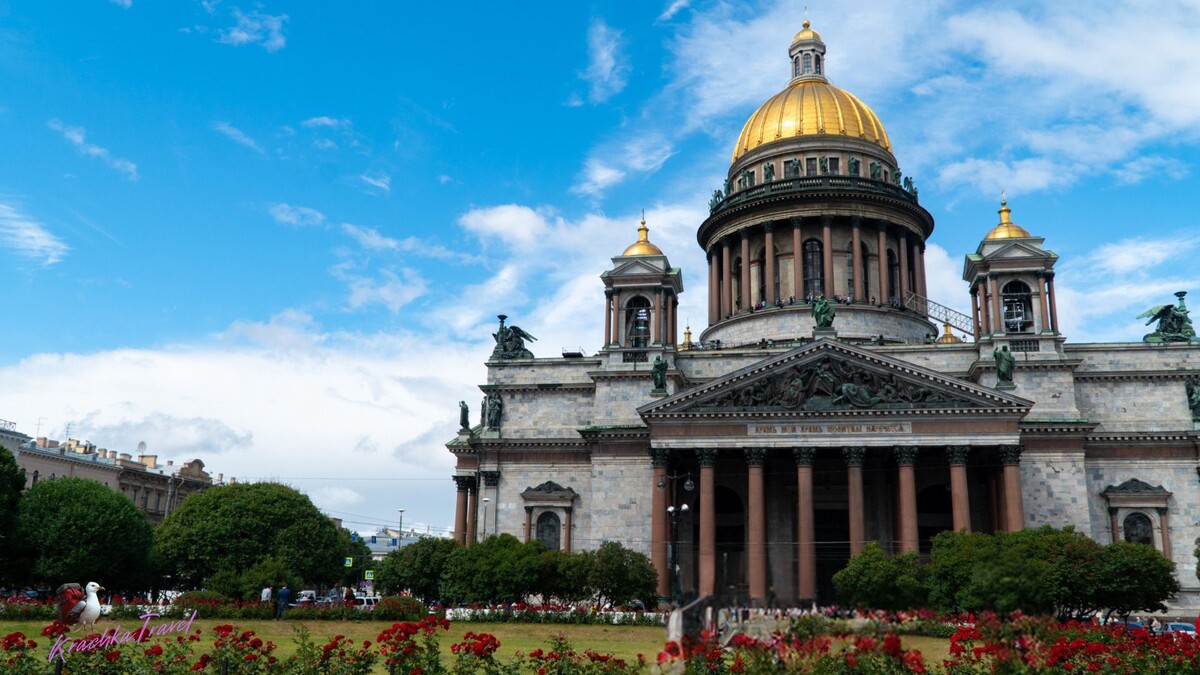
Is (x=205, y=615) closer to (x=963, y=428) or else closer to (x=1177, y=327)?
(x=963, y=428)

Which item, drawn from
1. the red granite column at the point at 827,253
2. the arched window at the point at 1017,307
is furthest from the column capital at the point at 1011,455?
the red granite column at the point at 827,253

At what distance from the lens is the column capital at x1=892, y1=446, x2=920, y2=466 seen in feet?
153

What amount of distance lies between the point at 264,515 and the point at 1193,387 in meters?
53.4

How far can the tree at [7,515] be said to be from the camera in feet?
172

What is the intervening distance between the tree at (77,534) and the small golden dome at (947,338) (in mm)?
49030

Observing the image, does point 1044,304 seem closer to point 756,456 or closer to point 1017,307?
point 1017,307

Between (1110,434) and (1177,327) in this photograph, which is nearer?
(1110,434)

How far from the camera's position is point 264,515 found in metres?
61.3

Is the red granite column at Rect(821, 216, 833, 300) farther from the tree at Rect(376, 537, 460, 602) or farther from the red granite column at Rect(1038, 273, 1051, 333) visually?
the tree at Rect(376, 537, 460, 602)

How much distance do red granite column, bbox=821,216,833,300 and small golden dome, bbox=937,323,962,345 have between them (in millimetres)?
7279

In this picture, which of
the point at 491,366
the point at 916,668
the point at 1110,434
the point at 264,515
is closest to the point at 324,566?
the point at 264,515

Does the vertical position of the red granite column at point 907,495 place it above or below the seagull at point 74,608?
above

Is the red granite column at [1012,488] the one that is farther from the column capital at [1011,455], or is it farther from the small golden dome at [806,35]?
the small golden dome at [806,35]

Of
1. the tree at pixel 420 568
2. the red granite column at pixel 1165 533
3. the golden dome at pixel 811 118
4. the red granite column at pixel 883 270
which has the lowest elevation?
the tree at pixel 420 568
